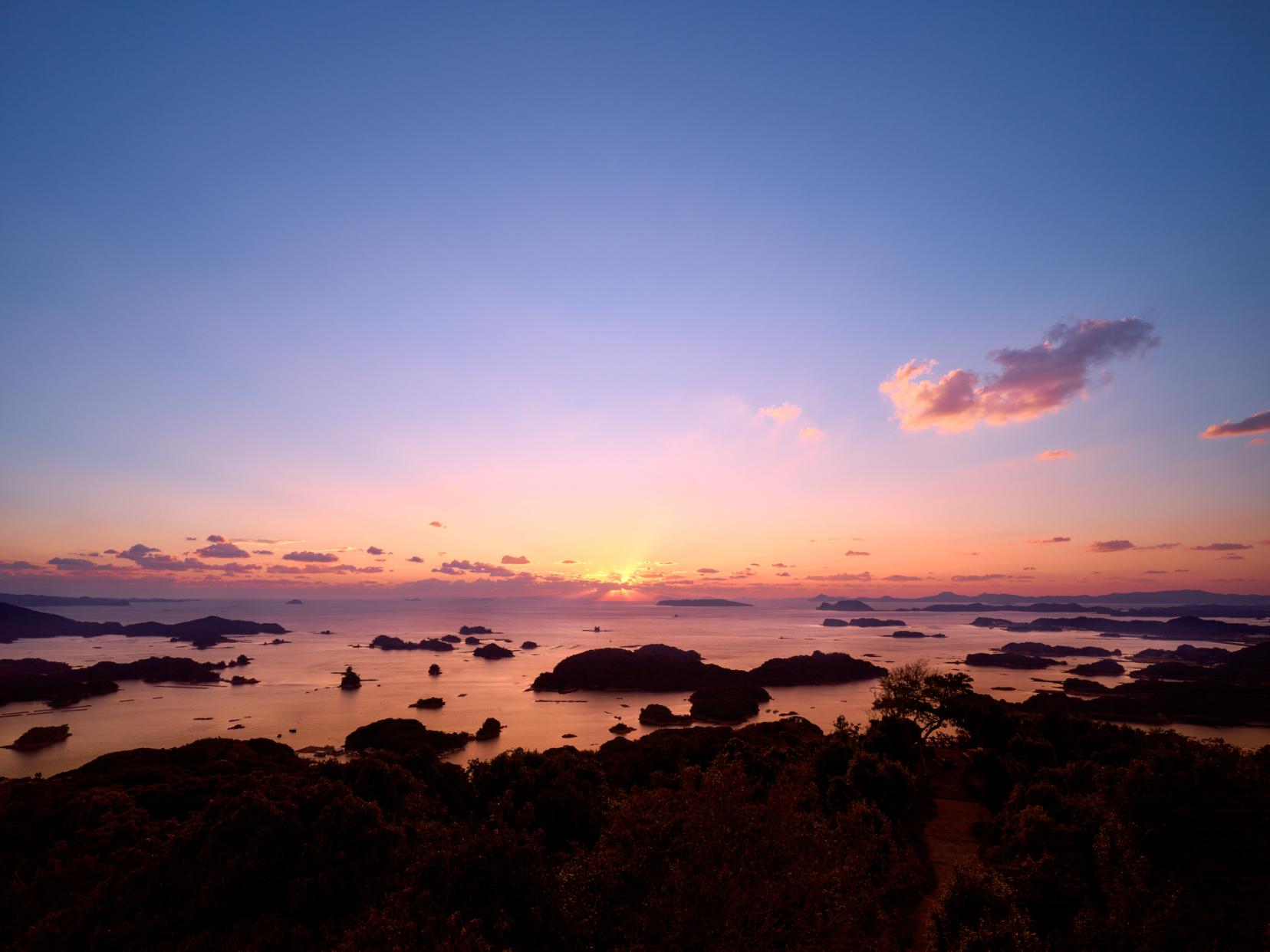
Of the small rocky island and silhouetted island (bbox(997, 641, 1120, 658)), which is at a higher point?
the small rocky island

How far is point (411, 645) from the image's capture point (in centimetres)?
18338

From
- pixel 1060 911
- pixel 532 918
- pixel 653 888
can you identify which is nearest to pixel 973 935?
pixel 1060 911

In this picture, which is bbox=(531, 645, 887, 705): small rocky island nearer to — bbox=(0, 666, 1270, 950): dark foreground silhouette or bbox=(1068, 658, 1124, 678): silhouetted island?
bbox=(1068, 658, 1124, 678): silhouetted island

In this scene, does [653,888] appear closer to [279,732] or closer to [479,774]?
[479,774]

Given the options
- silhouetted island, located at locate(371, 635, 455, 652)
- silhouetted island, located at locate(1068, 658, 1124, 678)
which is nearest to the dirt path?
silhouetted island, located at locate(1068, 658, 1124, 678)

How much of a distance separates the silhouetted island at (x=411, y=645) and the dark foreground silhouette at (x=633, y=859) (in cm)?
14876

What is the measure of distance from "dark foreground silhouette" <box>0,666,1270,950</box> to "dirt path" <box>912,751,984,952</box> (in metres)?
0.29

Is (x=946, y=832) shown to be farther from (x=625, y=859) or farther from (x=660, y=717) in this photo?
(x=660, y=717)

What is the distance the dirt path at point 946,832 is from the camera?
24000 mm

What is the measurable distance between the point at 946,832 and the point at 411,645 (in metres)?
180

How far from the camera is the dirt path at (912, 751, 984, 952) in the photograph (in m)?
24.0

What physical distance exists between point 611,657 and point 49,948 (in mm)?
114423

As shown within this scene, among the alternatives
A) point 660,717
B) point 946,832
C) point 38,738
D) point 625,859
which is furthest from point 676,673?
point 625,859

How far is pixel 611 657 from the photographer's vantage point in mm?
127438
